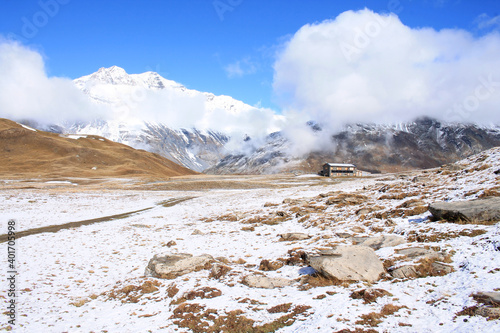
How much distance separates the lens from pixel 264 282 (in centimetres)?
1281

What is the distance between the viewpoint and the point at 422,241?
1483 centimetres

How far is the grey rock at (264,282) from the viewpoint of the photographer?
12531mm

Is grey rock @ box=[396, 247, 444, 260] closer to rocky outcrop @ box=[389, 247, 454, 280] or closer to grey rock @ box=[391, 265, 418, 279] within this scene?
rocky outcrop @ box=[389, 247, 454, 280]

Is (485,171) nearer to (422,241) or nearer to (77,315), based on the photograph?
(422,241)

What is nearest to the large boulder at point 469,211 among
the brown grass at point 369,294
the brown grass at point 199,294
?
the brown grass at point 369,294

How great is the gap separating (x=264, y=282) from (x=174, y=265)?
18.1 ft

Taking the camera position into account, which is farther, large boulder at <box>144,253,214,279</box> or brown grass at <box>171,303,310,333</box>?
large boulder at <box>144,253,214,279</box>

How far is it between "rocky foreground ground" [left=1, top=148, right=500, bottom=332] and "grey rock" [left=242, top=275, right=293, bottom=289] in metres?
0.05

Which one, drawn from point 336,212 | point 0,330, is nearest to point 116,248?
point 0,330

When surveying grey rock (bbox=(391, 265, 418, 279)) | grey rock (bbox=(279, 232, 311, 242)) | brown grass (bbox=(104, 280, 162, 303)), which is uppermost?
grey rock (bbox=(391, 265, 418, 279))

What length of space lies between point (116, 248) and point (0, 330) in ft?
36.1

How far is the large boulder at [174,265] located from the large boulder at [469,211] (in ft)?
45.8

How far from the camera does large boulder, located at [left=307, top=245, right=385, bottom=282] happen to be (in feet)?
38.9

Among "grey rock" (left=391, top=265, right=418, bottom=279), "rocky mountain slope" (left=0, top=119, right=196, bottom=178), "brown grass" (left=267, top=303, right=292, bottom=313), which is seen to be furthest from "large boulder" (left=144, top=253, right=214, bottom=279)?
"rocky mountain slope" (left=0, top=119, right=196, bottom=178)
